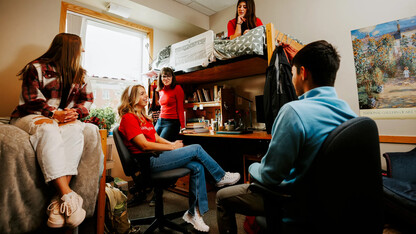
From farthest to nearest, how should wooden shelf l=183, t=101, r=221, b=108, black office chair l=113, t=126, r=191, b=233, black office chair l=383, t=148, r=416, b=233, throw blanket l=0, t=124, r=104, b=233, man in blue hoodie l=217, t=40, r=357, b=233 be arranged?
wooden shelf l=183, t=101, r=221, b=108 < black office chair l=113, t=126, r=191, b=233 < black office chair l=383, t=148, r=416, b=233 < throw blanket l=0, t=124, r=104, b=233 < man in blue hoodie l=217, t=40, r=357, b=233

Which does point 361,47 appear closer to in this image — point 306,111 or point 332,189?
point 306,111

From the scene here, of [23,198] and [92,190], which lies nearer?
[23,198]

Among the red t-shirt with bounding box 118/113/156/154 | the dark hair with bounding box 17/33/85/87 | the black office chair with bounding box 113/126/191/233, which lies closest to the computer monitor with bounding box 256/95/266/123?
the black office chair with bounding box 113/126/191/233

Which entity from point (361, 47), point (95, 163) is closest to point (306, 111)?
point (95, 163)

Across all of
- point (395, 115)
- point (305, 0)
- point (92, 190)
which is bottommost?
point (92, 190)

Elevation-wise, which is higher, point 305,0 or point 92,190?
point 305,0

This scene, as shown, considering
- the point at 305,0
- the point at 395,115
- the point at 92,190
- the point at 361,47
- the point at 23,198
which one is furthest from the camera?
the point at 305,0

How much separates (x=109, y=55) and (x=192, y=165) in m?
2.76

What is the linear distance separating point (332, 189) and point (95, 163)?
4.32ft

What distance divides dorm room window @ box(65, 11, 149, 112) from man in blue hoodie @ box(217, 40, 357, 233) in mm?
3068

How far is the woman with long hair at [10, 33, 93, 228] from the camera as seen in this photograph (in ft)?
3.41

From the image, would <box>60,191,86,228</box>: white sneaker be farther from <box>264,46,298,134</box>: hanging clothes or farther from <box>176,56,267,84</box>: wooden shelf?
<box>176,56,267,84</box>: wooden shelf

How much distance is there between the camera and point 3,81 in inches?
94.1

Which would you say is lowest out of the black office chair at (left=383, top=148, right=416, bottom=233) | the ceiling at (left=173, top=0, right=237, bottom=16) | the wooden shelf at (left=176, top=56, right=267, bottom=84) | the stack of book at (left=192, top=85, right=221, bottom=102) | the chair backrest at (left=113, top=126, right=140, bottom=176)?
the black office chair at (left=383, top=148, right=416, bottom=233)
